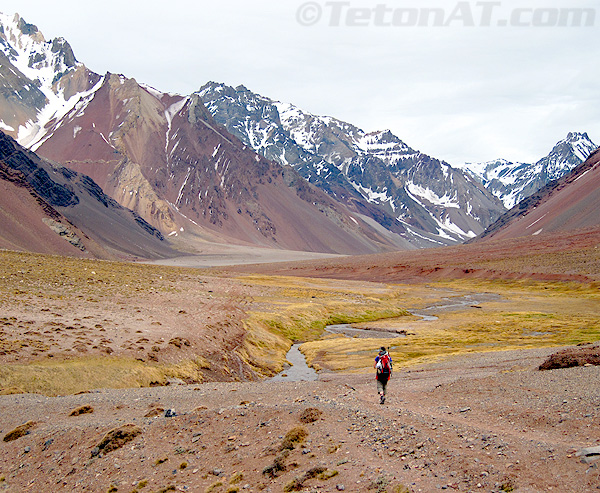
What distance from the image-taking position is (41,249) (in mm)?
129375

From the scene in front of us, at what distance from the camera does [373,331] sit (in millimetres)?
65188

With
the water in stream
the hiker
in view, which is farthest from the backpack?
the water in stream

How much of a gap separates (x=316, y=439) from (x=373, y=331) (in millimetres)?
49572

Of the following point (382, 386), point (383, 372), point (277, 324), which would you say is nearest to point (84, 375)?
point (382, 386)

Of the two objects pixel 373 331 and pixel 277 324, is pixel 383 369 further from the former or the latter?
pixel 373 331

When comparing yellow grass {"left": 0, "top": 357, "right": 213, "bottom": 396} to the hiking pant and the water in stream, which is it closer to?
the water in stream

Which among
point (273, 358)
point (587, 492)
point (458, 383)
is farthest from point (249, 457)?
point (273, 358)

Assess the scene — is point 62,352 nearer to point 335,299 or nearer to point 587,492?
point 587,492

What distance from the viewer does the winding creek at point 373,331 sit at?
132 feet

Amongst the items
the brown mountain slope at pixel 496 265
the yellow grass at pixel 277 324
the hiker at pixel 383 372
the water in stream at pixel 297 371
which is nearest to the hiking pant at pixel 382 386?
the hiker at pixel 383 372

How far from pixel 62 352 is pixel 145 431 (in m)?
14.5

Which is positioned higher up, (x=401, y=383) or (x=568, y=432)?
(x=568, y=432)

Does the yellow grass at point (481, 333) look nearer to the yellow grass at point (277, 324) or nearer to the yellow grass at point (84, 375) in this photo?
the yellow grass at point (277, 324)

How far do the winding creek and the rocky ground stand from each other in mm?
14862
